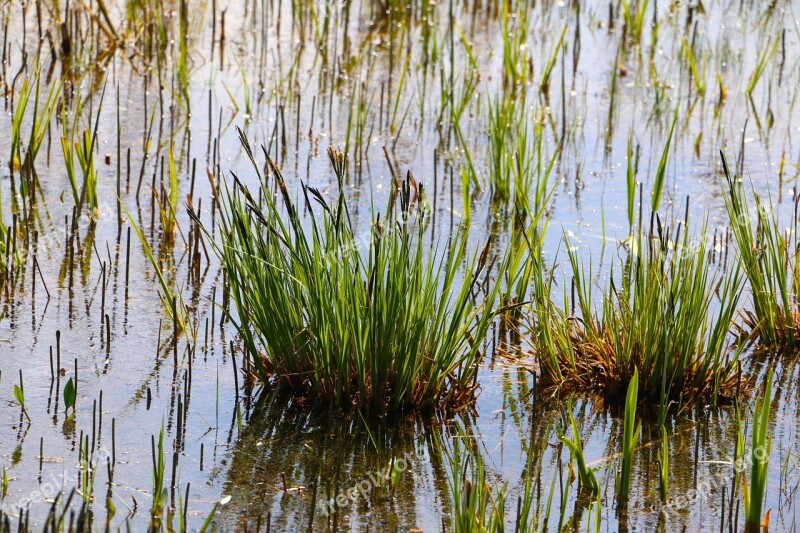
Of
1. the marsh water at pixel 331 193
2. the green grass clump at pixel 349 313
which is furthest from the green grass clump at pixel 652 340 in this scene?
the green grass clump at pixel 349 313

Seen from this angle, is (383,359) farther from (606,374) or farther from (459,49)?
(459,49)

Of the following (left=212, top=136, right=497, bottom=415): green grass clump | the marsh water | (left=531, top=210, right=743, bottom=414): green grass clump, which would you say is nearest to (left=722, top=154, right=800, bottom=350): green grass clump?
the marsh water

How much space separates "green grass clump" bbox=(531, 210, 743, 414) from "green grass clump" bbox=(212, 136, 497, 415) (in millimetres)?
311

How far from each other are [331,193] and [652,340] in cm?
209

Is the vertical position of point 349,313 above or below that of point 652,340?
above

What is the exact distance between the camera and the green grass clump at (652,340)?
3.07 m

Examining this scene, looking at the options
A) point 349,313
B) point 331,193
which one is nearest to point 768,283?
point 349,313

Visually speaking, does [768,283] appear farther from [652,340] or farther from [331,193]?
[331,193]

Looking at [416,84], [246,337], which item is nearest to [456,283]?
[246,337]

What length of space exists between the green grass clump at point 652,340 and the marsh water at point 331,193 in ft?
0.32

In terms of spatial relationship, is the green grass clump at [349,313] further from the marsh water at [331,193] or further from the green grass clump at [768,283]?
the green grass clump at [768,283]

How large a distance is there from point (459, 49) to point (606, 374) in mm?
4612

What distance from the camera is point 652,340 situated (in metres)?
3.10

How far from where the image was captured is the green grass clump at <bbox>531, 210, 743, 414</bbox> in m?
3.07
